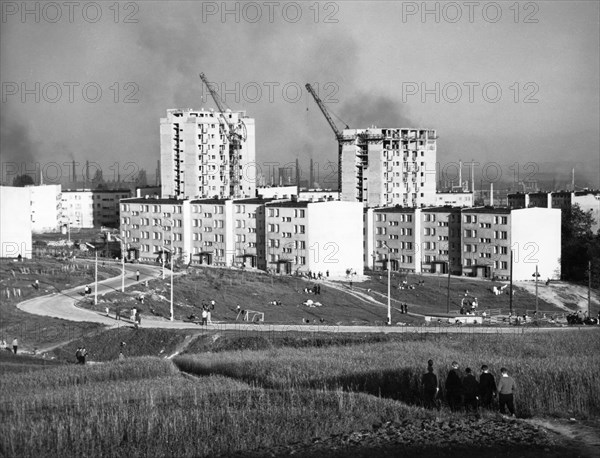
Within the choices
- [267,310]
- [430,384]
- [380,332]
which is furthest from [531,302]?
[430,384]

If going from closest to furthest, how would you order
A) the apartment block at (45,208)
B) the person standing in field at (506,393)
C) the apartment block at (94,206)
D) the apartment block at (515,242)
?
1. the person standing in field at (506,393)
2. the apartment block at (515,242)
3. the apartment block at (45,208)
4. the apartment block at (94,206)

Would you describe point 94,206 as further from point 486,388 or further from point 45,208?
point 486,388

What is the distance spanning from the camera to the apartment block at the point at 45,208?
13512 cm

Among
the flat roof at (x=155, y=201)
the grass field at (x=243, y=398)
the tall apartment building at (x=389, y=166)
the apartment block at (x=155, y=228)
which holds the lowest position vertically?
the grass field at (x=243, y=398)

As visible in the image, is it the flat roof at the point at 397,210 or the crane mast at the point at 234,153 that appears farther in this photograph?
the crane mast at the point at 234,153

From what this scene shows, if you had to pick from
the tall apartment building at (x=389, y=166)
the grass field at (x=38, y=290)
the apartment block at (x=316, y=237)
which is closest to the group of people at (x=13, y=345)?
the grass field at (x=38, y=290)

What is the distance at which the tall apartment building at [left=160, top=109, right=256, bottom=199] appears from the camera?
124 metres

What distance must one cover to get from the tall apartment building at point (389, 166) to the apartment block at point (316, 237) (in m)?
34.5

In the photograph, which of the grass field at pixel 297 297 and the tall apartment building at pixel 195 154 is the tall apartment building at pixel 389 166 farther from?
the grass field at pixel 297 297

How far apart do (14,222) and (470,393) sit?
223 ft

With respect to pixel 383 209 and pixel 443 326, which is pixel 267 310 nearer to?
pixel 443 326

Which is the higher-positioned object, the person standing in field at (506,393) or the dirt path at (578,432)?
the person standing in field at (506,393)

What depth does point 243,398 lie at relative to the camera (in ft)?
88.9

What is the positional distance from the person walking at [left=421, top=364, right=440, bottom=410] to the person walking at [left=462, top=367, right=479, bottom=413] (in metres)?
0.83
